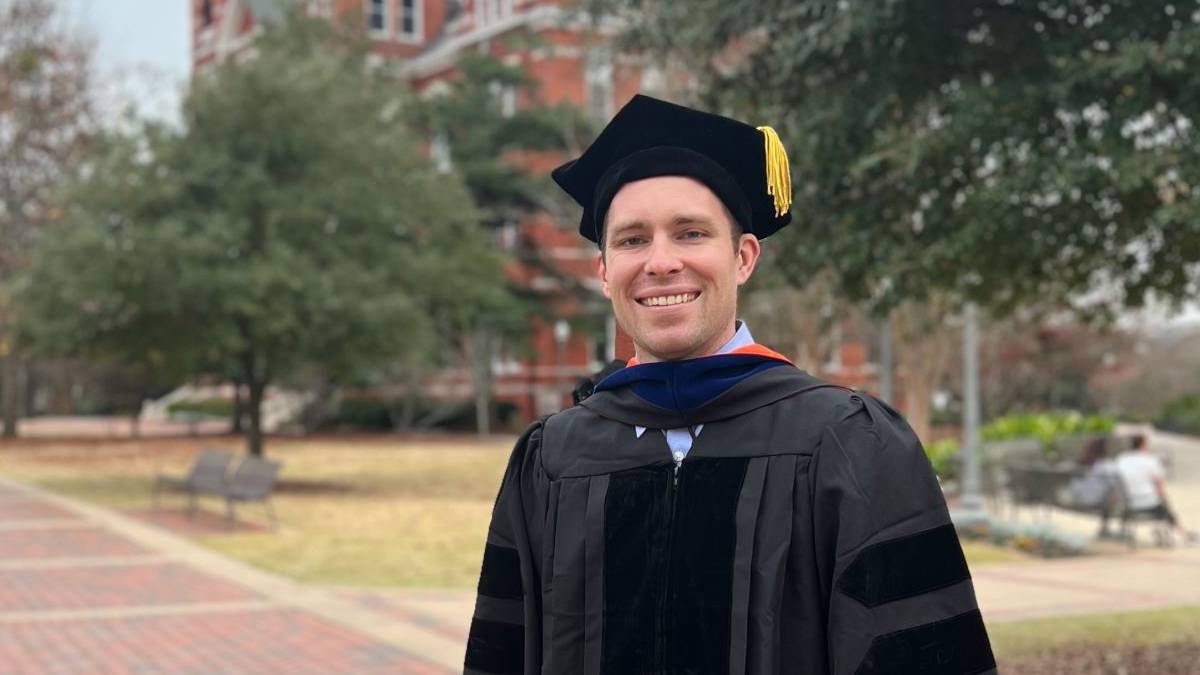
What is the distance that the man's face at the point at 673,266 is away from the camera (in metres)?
2.32

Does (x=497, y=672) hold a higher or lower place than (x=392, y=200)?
lower

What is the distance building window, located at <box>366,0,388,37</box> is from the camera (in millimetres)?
48938

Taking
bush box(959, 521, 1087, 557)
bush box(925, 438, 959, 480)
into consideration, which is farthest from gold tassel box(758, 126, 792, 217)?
bush box(925, 438, 959, 480)

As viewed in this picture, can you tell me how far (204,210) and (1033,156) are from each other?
51.7ft

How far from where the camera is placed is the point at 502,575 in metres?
2.51

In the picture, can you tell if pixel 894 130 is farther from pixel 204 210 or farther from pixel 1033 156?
pixel 204 210

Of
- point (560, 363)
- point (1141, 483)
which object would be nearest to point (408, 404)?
point (560, 363)

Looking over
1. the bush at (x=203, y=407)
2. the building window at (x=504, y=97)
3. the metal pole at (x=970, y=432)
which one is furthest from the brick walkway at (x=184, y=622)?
the bush at (x=203, y=407)

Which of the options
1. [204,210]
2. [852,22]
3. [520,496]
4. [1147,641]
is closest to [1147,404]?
[204,210]

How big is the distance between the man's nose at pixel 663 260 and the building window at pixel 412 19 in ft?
161

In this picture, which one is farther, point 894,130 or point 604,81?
point 604,81

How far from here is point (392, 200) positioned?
835 inches

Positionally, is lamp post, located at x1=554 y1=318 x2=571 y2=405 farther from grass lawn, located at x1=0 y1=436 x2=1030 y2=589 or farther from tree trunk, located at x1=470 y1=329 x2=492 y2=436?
grass lawn, located at x1=0 y1=436 x2=1030 y2=589

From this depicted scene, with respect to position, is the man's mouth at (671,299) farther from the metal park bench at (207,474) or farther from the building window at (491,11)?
the building window at (491,11)
